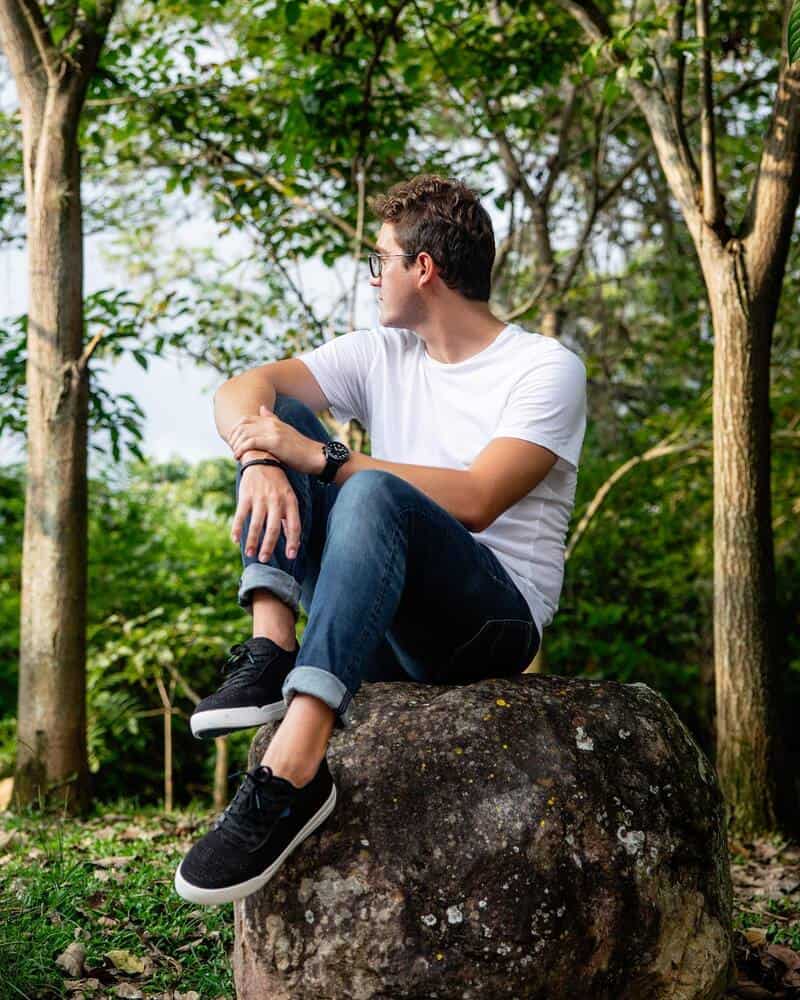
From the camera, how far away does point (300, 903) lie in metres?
2.46

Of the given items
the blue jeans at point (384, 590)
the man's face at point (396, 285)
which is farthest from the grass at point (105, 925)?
the man's face at point (396, 285)

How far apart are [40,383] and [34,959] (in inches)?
130

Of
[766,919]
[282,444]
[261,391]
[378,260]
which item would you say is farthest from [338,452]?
[766,919]

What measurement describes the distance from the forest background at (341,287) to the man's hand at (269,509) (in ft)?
9.71

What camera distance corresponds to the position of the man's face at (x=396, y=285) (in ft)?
10.4

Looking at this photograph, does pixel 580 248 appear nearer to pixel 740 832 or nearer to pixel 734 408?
pixel 734 408

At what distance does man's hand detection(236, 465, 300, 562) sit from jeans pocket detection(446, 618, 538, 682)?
22.1 inches

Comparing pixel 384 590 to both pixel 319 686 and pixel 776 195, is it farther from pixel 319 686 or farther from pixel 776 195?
pixel 776 195

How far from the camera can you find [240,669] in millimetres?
2598

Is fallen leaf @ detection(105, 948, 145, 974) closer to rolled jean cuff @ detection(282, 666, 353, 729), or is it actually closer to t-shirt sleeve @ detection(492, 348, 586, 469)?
rolled jean cuff @ detection(282, 666, 353, 729)

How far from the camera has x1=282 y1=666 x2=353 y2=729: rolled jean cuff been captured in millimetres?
2293

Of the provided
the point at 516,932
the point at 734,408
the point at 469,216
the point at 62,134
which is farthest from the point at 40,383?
the point at 516,932

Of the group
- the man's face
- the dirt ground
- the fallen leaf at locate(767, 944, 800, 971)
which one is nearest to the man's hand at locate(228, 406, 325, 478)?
the man's face

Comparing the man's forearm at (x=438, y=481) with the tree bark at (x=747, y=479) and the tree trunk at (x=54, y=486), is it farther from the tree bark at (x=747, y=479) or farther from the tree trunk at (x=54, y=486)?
the tree trunk at (x=54, y=486)
